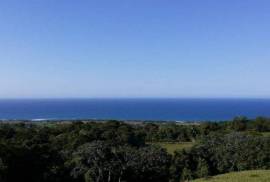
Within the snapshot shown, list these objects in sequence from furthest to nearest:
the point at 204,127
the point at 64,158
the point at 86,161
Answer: the point at 204,127 → the point at 64,158 → the point at 86,161

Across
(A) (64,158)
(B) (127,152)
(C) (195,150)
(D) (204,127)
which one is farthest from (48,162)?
(D) (204,127)

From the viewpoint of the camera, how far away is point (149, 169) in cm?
4631

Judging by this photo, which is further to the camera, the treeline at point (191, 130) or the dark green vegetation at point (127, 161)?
the treeline at point (191, 130)

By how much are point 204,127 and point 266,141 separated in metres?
57.9

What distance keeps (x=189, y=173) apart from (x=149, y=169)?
5214mm

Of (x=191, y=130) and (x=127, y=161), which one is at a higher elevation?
(x=127, y=161)

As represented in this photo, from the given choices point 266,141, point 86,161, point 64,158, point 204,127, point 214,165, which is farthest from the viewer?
point 204,127

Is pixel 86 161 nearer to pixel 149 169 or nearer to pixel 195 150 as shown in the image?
pixel 149 169

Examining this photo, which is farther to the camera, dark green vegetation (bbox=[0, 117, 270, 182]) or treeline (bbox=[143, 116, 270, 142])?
treeline (bbox=[143, 116, 270, 142])

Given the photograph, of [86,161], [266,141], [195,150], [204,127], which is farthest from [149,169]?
[204,127]

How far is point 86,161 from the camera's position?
146 ft

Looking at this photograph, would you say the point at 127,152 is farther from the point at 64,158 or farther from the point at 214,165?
the point at 214,165

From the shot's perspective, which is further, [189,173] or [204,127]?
[204,127]

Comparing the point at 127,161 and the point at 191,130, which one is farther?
the point at 191,130
